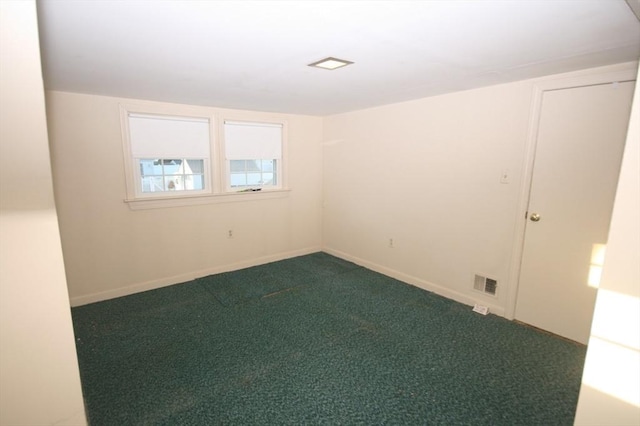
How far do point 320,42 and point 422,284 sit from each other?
9.42ft

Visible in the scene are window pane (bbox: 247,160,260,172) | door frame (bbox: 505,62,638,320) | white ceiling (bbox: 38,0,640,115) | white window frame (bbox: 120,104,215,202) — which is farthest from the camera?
window pane (bbox: 247,160,260,172)

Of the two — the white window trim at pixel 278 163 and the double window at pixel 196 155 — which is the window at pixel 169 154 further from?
the white window trim at pixel 278 163

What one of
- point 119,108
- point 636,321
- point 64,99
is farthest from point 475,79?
point 64,99

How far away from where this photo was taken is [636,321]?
1019 millimetres

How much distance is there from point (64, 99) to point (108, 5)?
2167 millimetres

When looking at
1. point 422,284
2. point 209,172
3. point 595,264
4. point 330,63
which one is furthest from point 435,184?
point 209,172

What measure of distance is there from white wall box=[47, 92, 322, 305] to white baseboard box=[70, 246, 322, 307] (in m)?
0.01

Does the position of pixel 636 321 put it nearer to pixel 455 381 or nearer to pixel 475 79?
pixel 455 381

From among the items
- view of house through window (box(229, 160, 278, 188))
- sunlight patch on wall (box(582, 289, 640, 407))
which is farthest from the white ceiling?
view of house through window (box(229, 160, 278, 188))

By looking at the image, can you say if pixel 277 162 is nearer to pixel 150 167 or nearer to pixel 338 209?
pixel 338 209

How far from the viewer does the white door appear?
2.35 metres

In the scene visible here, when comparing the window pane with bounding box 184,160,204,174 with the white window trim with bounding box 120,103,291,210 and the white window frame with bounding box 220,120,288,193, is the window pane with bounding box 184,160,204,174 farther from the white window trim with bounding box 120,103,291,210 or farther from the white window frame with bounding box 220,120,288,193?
the white window frame with bounding box 220,120,288,193

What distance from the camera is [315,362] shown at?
236 centimetres

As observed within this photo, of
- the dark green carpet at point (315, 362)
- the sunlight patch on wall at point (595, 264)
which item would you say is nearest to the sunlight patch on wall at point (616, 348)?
the dark green carpet at point (315, 362)
